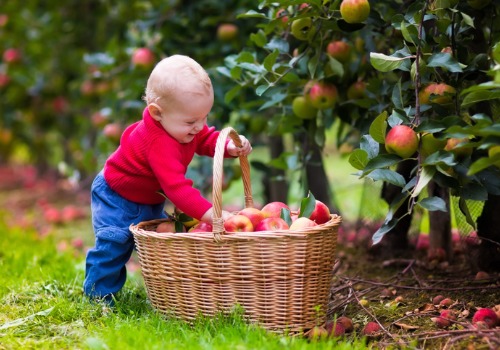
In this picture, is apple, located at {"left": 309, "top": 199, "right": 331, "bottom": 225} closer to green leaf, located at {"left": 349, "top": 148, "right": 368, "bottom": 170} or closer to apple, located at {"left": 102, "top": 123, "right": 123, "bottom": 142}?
green leaf, located at {"left": 349, "top": 148, "right": 368, "bottom": 170}

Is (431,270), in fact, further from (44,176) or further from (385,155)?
(44,176)

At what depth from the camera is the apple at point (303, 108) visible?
2832 mm

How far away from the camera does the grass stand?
197 cm

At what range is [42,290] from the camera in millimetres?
2670

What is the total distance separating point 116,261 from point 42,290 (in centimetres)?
39

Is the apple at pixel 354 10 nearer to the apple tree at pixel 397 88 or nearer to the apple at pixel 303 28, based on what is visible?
the apple tree at pixel 397 88

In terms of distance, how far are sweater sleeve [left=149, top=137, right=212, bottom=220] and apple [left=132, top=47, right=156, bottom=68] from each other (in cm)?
153

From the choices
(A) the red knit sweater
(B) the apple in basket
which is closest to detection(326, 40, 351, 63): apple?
(A) the red knit sweater

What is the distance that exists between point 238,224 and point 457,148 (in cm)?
75

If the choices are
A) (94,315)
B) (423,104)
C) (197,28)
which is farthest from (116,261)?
(197,28)

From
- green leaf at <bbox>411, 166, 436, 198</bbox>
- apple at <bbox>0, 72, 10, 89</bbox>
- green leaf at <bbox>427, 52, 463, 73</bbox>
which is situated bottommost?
apple at <bbox>0, 72, 10, 89</bbox>

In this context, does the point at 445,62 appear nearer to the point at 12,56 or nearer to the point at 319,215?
the point at 319,215

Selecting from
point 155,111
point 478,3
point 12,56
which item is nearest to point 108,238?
point 155,111

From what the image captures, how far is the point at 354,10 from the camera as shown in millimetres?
2334
